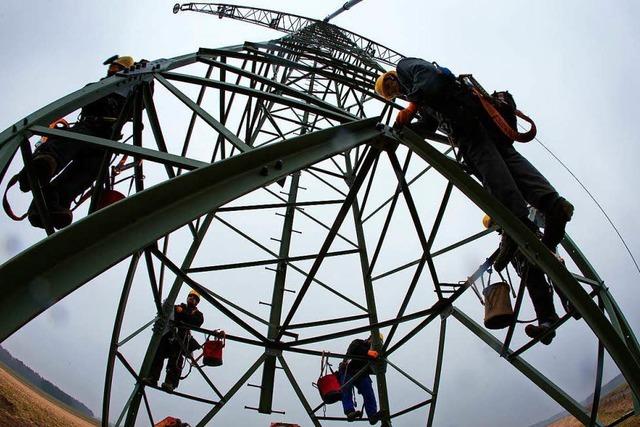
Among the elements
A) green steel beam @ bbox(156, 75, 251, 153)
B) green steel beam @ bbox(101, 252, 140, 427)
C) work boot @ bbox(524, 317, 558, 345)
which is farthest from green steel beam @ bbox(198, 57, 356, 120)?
work boot @ bbox(524, 317, 558, 345)

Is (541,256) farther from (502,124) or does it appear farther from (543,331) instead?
(502,124)

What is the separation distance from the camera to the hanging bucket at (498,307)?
448cm

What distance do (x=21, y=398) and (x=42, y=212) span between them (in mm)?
13562

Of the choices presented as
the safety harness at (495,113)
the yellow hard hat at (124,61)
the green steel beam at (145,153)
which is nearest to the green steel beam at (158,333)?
the green steel beam at (145,153)

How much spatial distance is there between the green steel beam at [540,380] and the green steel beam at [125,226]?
314cm

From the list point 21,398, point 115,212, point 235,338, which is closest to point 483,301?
point 235,338

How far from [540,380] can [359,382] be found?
128 inches

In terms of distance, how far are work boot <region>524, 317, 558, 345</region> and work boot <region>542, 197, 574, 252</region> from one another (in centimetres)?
84

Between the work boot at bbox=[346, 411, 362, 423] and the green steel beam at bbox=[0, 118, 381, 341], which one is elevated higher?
the work boot at bbox=[346, 411, 362, 423]

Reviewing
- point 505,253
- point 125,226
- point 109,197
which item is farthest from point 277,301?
point 125,226

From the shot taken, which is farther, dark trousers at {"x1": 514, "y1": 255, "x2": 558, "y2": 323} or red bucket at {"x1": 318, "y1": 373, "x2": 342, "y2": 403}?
red bucket at {"x1": 318, "y1": 373, "x2": 342, "y2": 403}

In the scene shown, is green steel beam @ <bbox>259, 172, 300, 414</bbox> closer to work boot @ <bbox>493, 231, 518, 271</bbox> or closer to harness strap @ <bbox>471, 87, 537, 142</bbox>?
work boot @ <bbox>493, 231, 518, 271</bbox>

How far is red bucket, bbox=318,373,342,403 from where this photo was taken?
6.51 m

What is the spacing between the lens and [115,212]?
214 cm
